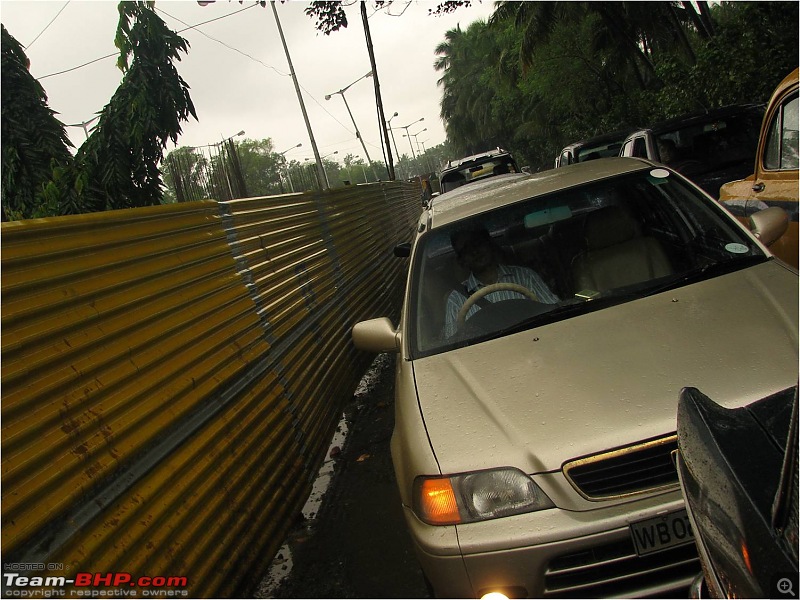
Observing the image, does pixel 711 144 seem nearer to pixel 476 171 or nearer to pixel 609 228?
pixel 609 228

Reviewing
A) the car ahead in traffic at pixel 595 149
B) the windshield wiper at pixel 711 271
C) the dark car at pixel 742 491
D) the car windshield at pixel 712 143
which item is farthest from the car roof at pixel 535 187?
the car ahead in traffic at pixel 595 149

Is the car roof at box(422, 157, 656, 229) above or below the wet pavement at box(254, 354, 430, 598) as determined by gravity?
above

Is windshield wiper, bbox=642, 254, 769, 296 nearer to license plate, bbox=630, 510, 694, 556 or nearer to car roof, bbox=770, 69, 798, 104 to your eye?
license plate, bbox=630, 510, 694, 556

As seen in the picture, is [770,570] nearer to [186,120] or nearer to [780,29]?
[186,120]

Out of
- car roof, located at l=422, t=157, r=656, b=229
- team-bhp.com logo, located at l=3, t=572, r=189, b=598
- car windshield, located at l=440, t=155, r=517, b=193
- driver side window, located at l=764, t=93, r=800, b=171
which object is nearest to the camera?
team-bhp.com logo, located at l=3, t=572, r=189, b=598

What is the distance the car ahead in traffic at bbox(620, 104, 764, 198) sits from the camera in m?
7.77

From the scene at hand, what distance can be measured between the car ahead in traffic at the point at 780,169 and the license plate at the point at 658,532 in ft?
9.05

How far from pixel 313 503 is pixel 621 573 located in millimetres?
2546

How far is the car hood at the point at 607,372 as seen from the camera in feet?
A: 7.13

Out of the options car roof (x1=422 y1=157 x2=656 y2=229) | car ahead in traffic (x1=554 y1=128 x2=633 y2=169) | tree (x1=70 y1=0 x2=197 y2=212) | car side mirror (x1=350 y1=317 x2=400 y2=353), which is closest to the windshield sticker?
car roof (x1=422 y1=157 x2=656 y2=229)

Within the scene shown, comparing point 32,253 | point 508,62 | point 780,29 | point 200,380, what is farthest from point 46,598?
point 508,62

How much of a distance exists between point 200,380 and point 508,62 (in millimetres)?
37054

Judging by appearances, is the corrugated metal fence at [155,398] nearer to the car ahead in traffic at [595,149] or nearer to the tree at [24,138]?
the tree at [24,138]

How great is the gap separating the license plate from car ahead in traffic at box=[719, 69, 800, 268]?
276 centimetres
